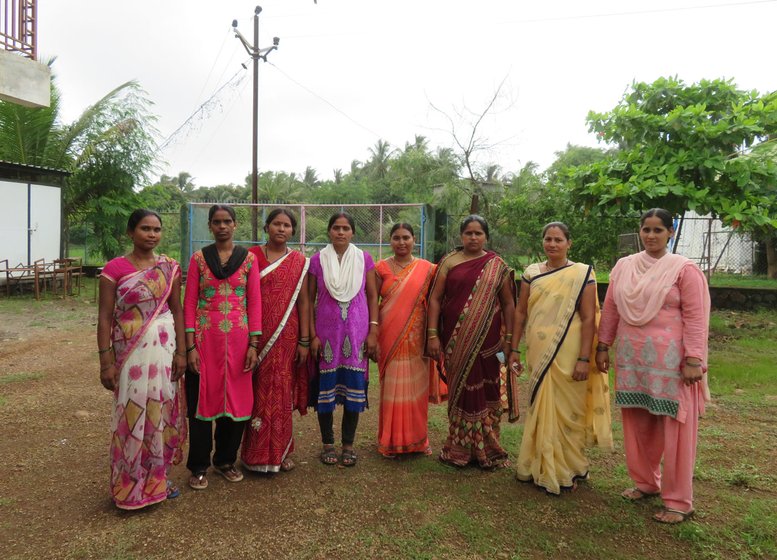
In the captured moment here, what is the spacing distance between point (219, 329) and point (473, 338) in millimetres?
1528

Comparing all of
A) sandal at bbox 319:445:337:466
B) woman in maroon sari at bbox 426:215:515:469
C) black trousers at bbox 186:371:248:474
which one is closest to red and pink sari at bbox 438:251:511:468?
woman in maroon sari at bbox 426:215:515:469

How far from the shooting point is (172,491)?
3002mm

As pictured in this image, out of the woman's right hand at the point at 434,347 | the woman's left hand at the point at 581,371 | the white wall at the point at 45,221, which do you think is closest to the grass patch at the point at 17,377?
the woman's right hand at the point at 434,347

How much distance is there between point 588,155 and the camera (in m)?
30.0

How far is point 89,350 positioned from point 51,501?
14.7ft

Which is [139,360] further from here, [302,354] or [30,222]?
[30,222]

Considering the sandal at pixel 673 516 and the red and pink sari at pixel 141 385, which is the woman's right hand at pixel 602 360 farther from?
the red and pink sari at pixel 141 385

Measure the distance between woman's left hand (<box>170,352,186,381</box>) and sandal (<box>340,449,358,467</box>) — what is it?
1.22 metres

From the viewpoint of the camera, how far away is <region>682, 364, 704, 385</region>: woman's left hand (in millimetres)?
2730

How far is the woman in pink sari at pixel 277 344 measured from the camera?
126 inches

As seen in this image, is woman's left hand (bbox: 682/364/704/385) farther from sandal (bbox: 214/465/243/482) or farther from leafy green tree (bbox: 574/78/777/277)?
leafy green tree (bbox: 574/78/777/277)

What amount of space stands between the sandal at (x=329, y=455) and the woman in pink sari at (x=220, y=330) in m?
0.69

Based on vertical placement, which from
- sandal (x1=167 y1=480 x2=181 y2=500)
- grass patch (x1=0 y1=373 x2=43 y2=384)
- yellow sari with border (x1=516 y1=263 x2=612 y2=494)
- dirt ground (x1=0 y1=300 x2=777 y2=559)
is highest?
yellow sari with border (x1=516 y1=263 x2=612 y2=494)

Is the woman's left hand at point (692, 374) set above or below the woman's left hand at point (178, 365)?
above
